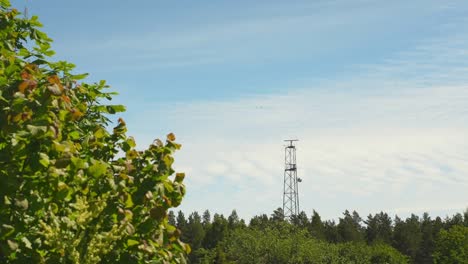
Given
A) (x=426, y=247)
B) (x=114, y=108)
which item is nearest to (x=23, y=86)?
(x=114, y=108)

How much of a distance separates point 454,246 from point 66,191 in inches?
2372

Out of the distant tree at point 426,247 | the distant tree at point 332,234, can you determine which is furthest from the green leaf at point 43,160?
the distant tree at point 426,247

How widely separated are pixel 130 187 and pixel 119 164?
950 millimetres

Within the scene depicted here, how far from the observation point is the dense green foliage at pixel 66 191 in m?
5.29

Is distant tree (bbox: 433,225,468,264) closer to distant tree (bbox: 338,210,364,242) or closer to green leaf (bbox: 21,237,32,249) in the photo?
distant tree (bbox: 338,210,364,242)

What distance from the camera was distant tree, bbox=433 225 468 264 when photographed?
56906mm

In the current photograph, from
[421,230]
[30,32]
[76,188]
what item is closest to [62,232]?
[76,188]

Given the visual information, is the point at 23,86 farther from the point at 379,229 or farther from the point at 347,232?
the point at 379,229

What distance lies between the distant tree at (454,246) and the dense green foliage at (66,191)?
2232 inches

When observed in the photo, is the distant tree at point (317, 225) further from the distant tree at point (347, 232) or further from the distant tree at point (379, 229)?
the distant tree at point (379, 229)

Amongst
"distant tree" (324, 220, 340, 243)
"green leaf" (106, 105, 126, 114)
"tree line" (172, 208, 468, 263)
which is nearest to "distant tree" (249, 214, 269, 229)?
"tree line" (172, 208, 468, 263)

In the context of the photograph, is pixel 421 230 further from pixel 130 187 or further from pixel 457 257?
pixel 130 187

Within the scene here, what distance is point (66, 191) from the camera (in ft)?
17.7

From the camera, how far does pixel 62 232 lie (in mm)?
5340
